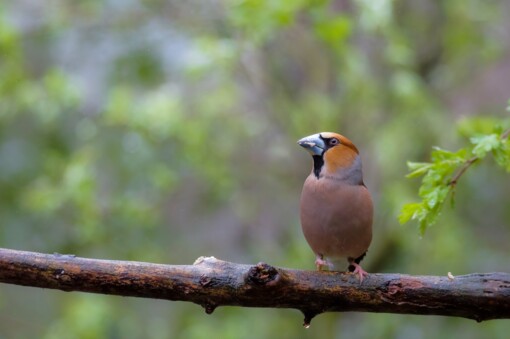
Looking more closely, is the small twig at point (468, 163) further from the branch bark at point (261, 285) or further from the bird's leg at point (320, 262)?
the bird's leg at point (320, 262)

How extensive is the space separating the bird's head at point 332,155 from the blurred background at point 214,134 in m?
1.53

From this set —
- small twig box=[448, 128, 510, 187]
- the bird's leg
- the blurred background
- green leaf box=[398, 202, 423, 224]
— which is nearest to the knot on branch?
green leaf box=[398, 202, 423, 224]

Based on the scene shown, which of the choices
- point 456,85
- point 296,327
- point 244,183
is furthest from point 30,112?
point 456,85

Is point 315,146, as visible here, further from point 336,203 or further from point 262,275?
point 262,275

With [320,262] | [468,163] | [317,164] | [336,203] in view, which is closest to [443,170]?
[468,163]

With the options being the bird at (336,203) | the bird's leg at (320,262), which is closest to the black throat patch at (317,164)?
the bird at (336,203)

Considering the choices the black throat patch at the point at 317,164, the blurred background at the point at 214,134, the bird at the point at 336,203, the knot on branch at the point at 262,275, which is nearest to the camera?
the knot on branch at the point at 262,275

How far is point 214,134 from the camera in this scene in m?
6.20

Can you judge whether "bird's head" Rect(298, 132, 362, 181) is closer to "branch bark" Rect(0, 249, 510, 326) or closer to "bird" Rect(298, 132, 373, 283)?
"bird" Rect(298, 132, 373, 283)

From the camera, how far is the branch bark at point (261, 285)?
9.02ft

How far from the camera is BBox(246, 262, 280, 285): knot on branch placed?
107 inches

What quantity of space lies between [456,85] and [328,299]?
13.1 feet

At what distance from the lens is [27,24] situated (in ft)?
Result: 19.9

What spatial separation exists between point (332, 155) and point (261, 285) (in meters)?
0.97
